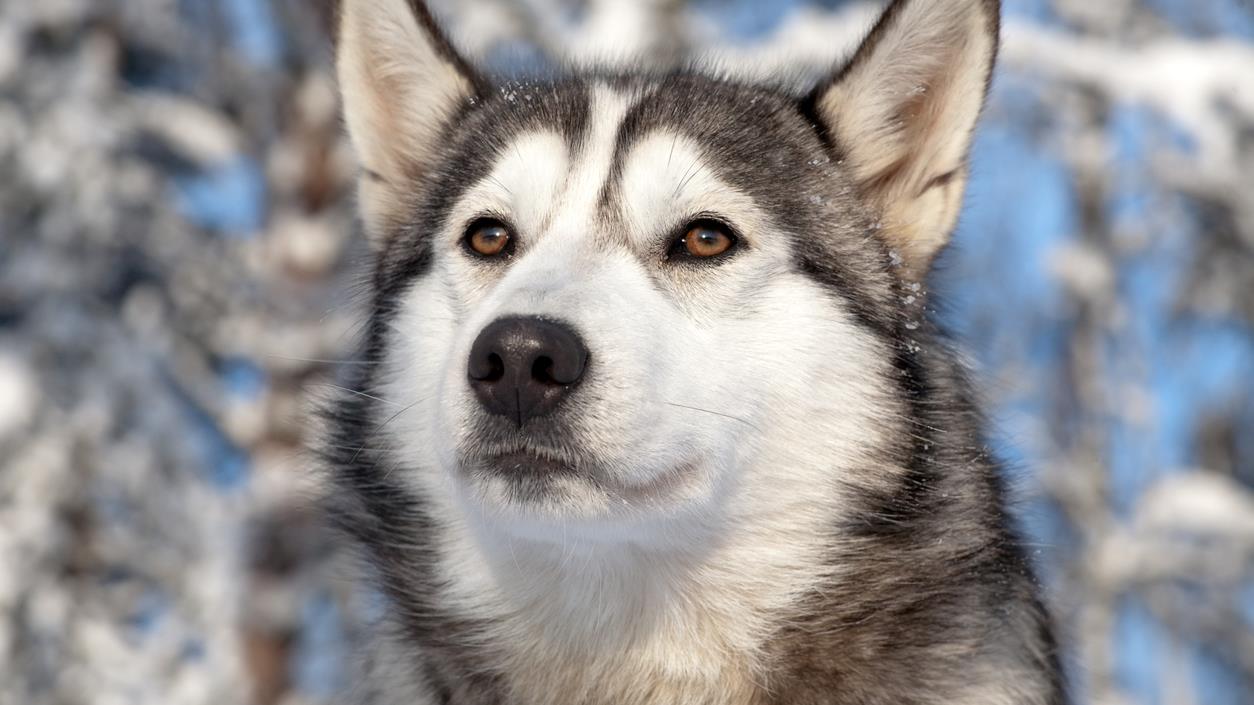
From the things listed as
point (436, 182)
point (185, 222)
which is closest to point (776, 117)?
point (436, 182)

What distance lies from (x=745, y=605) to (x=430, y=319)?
0.93 metres

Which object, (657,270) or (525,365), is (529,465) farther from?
(657,270)

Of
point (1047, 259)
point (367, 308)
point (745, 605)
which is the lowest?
point (1047, 259)

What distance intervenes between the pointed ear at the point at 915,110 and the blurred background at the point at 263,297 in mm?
2202

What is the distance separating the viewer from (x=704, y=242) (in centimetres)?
261

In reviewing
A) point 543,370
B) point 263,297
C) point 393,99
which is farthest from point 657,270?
point 263,297

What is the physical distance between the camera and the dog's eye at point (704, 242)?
2.60 m

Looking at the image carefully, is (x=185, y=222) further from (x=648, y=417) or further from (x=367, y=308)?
(x=648, y=417)

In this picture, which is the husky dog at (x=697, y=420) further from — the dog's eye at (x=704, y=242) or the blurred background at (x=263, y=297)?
the blurred background at (x=263, y=297)

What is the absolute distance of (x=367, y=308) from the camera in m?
3.14

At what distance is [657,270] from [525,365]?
0.51m

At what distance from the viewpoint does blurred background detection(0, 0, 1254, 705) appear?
6.03 meters

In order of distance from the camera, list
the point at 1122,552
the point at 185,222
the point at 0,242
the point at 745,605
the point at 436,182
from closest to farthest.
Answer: the point at 745,605, the point at 436,182, the point at 0,242, the point at 185,222, the point at 1122,552

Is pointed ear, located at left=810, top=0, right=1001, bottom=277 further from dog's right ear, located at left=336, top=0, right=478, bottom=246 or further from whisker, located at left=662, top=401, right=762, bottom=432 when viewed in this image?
dog's right ear, located at left=336, top=0, right=478, bottom=246
